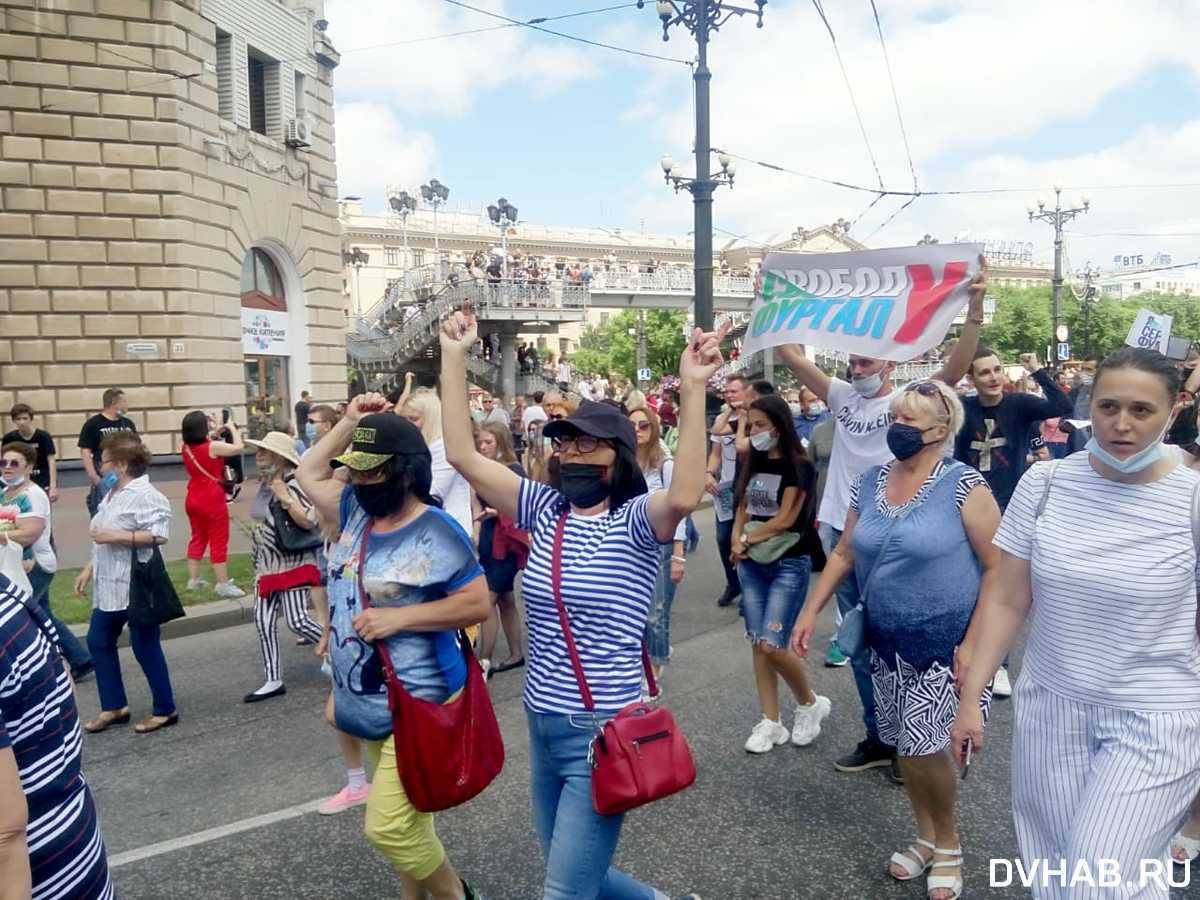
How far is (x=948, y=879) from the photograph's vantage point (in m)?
3.42

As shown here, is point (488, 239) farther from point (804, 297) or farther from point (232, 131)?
point (804, 297)

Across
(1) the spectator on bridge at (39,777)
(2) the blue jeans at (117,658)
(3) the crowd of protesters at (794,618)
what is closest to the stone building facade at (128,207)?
(2) the blue jeans at (117,658)

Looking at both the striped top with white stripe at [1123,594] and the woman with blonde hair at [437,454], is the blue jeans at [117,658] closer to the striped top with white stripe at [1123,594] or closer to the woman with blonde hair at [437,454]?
the woman with blonde hair at [437,454]

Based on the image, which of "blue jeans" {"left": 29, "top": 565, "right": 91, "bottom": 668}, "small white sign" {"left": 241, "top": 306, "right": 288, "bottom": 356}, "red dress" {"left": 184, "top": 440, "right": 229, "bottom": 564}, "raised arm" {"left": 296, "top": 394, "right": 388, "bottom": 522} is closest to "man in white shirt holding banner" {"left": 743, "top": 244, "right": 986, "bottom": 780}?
"raised arm" {"left": 296, "top": 394, "right": 388, "bottom": 522}

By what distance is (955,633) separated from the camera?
3408 millimetres

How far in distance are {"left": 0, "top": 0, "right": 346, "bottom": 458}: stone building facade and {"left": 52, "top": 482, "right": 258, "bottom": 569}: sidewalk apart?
985 mm

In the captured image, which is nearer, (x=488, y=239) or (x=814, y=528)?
(x=814, y=528)

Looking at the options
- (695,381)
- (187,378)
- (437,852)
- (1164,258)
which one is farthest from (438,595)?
(1164,258)

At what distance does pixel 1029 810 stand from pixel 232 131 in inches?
741

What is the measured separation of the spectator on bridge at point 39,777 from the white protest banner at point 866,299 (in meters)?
3.65

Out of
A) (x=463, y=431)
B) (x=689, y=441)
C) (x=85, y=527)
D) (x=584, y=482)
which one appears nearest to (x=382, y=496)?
(x=463, y=431)

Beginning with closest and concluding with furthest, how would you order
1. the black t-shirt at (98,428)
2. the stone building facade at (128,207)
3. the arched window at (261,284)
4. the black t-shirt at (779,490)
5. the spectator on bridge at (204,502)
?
the black t-shirt at (779,490)
the spectator on bridge at (204,502)
the black t-shirt at (98,428)
the stone building facade at (128,207)
the arched window at (261,284)

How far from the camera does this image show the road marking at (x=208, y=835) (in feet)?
13.1

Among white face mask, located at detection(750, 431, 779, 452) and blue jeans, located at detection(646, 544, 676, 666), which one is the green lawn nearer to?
blue jeans, located at detection(646, 544, 676, 666)
